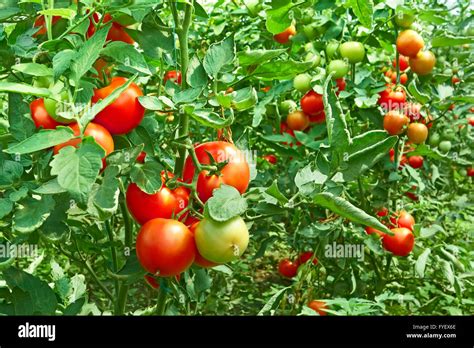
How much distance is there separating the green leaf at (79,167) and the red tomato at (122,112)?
11 centimetres

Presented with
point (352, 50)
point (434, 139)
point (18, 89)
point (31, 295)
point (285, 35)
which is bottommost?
point (31, 295)

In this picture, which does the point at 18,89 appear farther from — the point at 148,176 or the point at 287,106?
the point at 287,106

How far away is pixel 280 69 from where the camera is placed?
2.77 feet

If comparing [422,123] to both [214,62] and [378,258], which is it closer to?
[378,258]

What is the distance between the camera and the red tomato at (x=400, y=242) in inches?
61.1

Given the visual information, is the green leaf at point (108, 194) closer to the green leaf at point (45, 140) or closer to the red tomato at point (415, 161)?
the green leaf at point (45, 140)

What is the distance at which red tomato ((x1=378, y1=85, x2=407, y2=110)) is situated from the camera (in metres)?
1.58

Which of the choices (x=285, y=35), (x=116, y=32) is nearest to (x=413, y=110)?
(x=285, y=35)

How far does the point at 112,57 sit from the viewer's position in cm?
79

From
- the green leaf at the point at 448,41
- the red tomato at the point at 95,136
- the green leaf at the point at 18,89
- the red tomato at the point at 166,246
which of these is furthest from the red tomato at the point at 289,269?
the green leaf at the point at 18,89

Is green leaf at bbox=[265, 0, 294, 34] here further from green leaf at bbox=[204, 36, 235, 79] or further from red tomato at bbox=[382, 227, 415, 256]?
red tomato at bbox=[382, 227, 415, 256]

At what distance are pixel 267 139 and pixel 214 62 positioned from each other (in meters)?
0.77

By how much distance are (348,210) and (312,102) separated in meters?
0.83
